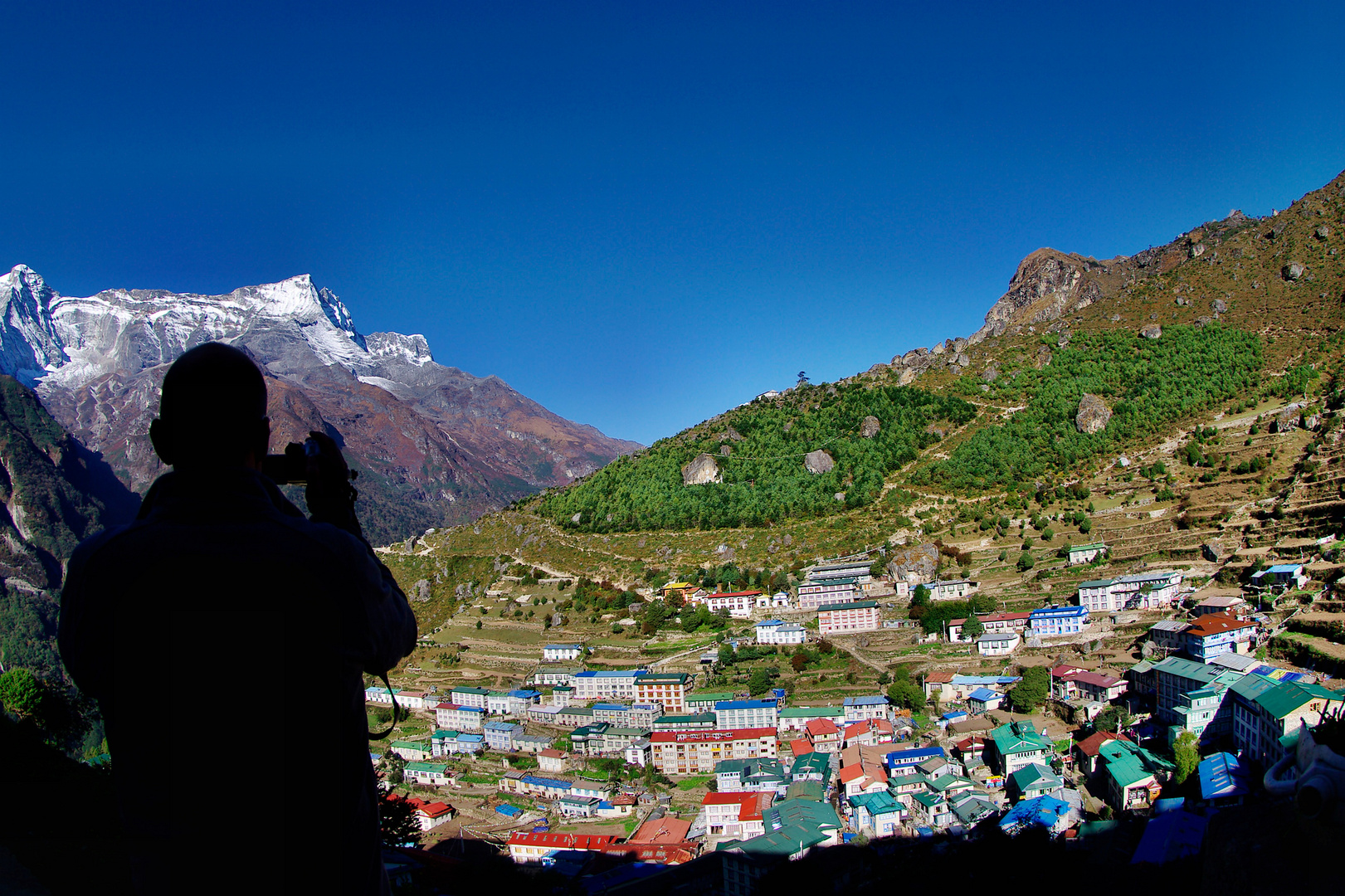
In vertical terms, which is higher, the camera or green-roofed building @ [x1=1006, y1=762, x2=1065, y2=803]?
the camera

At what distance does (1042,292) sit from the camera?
70.8 metres

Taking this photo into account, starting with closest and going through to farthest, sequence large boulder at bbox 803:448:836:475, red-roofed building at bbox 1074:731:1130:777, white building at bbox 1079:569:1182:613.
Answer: red-roofed building at bbox 1074:731:1130:777 → white building at bbox 1079:569:1182:613 → large boulder at bbox 803:448:836:475

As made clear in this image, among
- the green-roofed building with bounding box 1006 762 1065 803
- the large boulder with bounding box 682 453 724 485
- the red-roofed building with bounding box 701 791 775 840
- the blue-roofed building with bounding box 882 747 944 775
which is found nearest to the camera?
the green-roofed building with bounding box 1006 762 1065 803

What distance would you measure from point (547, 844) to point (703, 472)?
106ft

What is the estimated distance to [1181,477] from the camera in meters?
30.5

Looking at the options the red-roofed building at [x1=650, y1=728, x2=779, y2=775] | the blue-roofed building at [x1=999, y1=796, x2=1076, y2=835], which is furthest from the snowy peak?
the blue-roofed building at [x1=999, y1=796, x2=1076, y2=835]

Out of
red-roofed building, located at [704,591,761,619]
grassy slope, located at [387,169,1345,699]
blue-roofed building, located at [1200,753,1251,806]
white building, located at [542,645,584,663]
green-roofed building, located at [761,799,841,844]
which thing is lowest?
green-roofed building, located at [761,799,841,844]

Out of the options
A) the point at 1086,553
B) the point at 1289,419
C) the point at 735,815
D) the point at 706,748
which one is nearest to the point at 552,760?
the point at 706,748

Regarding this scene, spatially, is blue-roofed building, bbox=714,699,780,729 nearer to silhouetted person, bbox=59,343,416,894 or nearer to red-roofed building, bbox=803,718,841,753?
red-roofed building, bbox=803,718,841,753

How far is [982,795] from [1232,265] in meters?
54.2

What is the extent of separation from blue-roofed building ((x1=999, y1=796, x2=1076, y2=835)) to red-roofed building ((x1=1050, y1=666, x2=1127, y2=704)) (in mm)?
5896

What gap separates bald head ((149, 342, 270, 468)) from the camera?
1.31 metres

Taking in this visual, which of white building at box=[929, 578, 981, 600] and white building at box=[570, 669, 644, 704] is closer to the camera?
white building at box=[570, 669, 644, 704]

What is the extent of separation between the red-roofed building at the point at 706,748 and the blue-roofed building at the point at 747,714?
455mm
